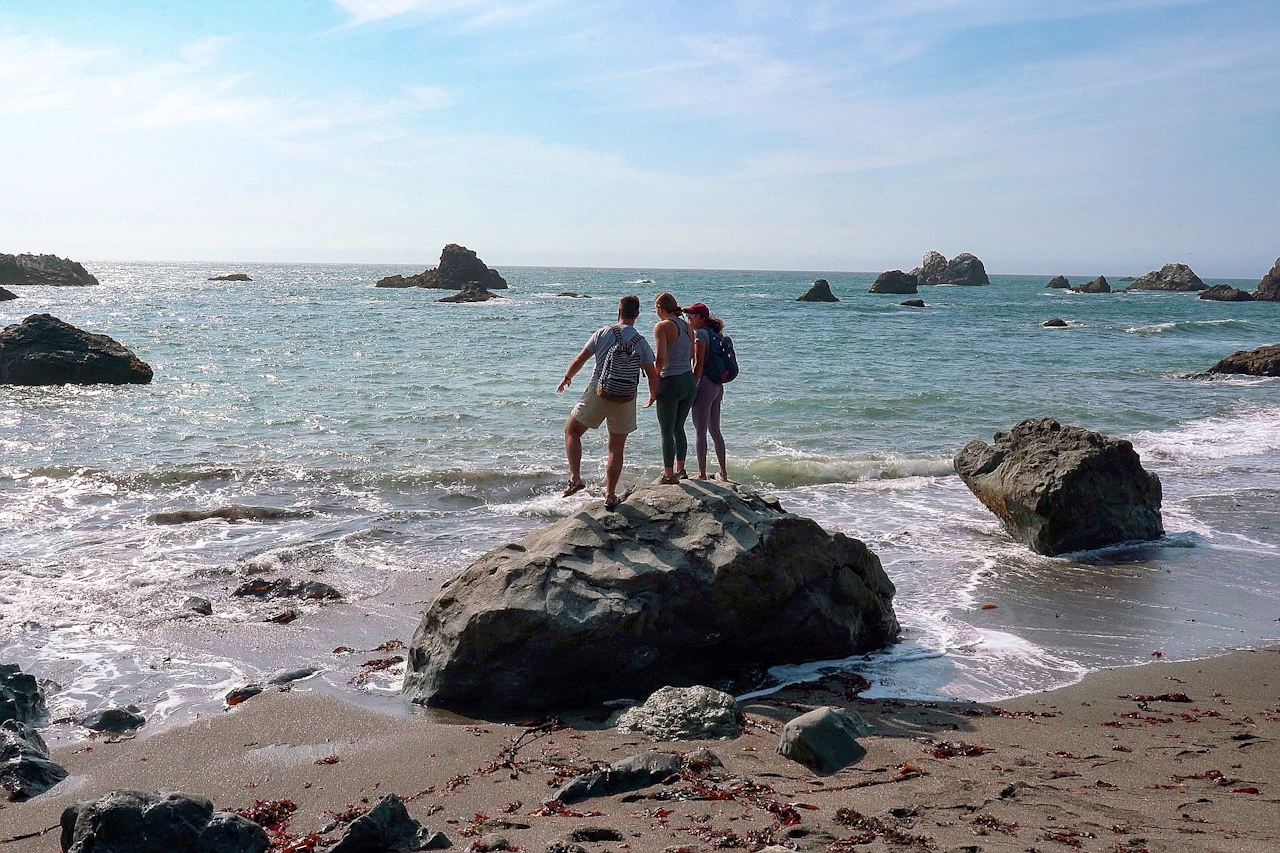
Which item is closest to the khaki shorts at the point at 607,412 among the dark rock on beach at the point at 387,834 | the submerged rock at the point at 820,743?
the submerged rock at the point at 820,743

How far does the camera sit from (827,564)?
720cm

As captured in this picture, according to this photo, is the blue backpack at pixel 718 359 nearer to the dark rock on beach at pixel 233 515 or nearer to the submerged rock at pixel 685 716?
the submerged rock at pixel 685 716

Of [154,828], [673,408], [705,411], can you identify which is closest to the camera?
[154,828]

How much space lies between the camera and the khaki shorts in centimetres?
779

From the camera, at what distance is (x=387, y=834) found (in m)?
4.14

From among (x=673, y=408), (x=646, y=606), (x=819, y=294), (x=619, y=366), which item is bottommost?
(x=646, y=606)

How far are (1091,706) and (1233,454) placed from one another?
40.0ft

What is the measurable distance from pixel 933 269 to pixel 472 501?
118 m

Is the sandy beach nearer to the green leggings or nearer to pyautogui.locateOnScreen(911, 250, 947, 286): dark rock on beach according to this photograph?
the green leggings

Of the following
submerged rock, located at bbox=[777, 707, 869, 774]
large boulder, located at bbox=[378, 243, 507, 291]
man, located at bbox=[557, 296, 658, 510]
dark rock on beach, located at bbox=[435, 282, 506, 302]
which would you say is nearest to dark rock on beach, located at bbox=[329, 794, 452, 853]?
submerged rock, located at bbox=[777, 707, 869, 774]

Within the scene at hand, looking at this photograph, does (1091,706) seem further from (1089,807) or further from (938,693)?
(1089,807)

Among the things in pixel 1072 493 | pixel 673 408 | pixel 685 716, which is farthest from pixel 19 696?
pixel 1072 493

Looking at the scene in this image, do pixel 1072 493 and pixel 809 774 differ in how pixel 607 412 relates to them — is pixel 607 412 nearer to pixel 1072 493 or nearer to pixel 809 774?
pixel 809 774

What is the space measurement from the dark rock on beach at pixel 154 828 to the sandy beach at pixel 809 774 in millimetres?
223
